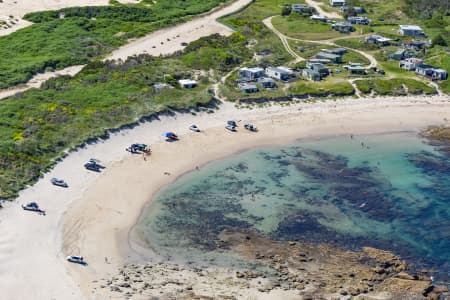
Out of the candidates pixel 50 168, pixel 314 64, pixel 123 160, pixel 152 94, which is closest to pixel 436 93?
pixel 314 64

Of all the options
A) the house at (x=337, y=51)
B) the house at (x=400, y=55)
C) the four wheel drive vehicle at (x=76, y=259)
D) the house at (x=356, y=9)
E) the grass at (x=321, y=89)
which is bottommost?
the four wheel drive vehicle at (x=76, y=259)

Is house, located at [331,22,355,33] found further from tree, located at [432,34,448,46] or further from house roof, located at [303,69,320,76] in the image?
house roof, located at [303,69,320,76]

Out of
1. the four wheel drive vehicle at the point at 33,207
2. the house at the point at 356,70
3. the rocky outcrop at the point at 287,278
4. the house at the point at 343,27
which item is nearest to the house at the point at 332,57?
the house at the point at 356,70

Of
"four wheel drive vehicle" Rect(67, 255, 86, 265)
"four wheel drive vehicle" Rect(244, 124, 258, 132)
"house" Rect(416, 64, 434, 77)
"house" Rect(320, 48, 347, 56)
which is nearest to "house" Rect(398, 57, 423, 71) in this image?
"house" Rect(416, 64, 434, 77)

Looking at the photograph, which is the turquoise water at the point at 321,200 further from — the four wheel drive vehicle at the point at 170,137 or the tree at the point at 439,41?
the tree at the point at 439,41

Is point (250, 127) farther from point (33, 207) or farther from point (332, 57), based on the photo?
point (33, 207)
